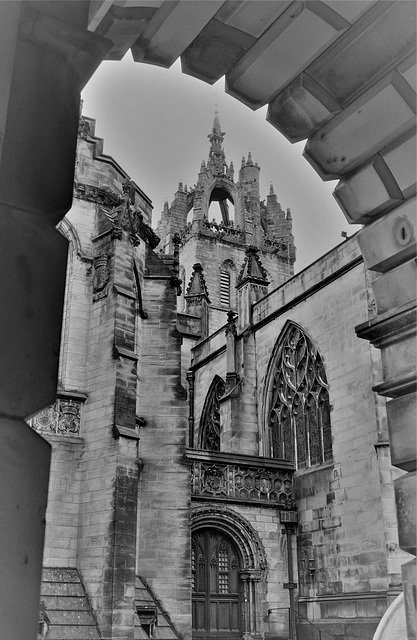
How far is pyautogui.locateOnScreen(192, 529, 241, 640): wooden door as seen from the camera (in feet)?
54.9

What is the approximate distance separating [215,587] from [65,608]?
18.6ft

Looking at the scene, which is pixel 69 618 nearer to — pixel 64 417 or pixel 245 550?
pixel 64 417

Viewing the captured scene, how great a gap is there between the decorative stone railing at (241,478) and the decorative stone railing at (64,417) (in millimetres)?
4000

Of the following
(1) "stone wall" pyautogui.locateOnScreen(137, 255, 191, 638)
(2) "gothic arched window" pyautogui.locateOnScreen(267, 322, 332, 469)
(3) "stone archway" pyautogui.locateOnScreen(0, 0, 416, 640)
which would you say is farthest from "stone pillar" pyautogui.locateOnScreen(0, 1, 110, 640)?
(2) "gothic arched window" pyautogui.locateOnScreen(267, 322, 332, 469)

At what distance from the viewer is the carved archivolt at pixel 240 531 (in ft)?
55.9

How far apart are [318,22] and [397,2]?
412 mm

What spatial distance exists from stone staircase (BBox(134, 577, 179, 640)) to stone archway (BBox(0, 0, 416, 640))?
1101cm

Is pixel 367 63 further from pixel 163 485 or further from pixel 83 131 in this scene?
pixel 83 131

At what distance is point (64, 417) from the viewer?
14070 mm

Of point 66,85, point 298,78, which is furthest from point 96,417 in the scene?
point 66,85

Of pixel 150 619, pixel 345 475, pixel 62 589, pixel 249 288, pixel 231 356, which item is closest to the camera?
pixel 62 589

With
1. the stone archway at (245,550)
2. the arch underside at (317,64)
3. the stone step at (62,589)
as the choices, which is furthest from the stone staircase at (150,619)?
the arch underside at (317,64)

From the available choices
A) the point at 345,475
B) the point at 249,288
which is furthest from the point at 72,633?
the point at 249,288

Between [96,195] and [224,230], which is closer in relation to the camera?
[96,195]
